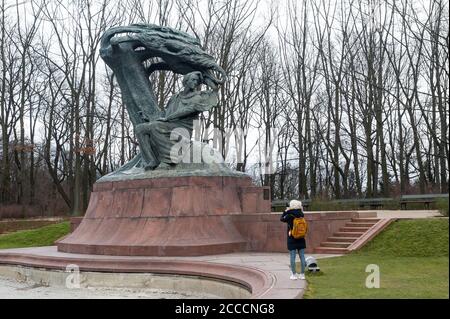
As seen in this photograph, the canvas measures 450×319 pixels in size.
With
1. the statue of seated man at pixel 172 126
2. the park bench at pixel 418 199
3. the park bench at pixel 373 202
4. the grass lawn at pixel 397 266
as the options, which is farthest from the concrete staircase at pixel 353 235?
the park bench at pixel 373 202

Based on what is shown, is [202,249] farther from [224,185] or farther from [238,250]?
[224,185]

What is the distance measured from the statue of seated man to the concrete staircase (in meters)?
4.64

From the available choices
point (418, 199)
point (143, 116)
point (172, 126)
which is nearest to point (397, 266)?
point (172, 126)

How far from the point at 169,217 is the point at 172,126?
2.80 metres

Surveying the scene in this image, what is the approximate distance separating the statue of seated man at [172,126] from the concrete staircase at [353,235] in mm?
4638

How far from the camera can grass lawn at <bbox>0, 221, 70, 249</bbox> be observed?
20328 millimetres

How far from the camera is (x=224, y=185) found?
14.2m

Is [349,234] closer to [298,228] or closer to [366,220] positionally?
[366,220]

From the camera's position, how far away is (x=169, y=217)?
1354 cm

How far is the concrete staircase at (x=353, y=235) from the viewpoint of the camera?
1197cm

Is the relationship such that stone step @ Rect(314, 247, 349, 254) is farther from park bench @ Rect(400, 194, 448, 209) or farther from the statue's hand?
park bench @ Rect(400, 194, 448, 209)

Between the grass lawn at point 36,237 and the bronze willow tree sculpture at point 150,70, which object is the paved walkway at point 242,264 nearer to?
the bronze willow tree sculpture at point 150,70
